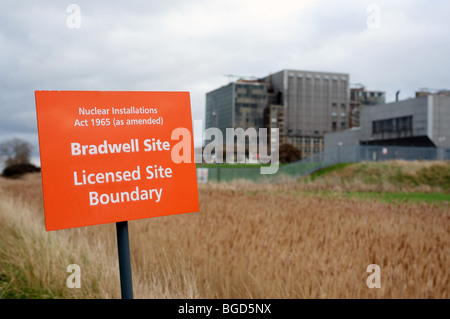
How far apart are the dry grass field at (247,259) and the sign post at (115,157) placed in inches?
67.3

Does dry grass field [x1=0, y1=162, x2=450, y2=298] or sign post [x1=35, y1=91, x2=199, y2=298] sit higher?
sign post [x1=35, y1=91, x2=199, y2=298]

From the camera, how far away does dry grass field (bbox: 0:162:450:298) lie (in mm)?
4301

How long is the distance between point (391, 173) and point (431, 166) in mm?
2651

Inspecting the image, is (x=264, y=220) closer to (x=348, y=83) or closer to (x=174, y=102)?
(x=174, y=102)

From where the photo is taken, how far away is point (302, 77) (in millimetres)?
102875

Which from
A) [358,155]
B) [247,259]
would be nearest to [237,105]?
[358,155]

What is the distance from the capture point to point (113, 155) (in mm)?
2615

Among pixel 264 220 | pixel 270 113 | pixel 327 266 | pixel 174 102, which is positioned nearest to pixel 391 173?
pixel 264 220

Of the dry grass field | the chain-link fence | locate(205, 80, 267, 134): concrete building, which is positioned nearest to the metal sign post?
the dry grass field

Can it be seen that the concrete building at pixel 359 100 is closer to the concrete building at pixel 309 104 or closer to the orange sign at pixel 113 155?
the concrete building at pixel 309 104

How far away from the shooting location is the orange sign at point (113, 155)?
253 centimetres

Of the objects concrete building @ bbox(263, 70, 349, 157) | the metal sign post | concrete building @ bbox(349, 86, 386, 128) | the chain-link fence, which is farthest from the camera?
concrete building @ bbox(349, 86, 386, 128)

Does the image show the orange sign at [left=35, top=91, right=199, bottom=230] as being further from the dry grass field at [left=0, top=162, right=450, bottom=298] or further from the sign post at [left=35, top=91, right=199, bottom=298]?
the dry grass field at [left=0, top=162, right=450, bottom=298]
